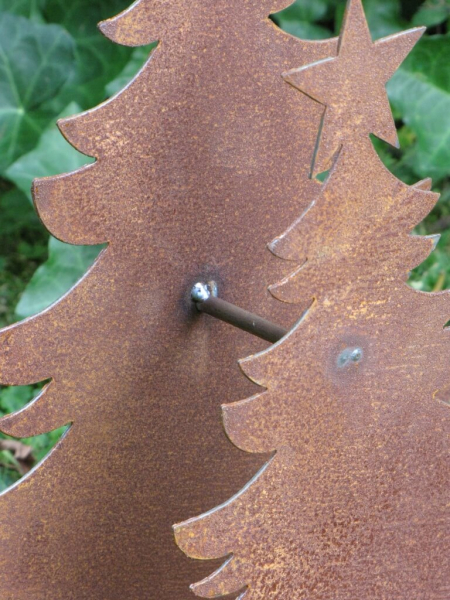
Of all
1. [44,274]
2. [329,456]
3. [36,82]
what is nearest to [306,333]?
[329,456]

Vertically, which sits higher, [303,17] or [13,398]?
[303,17]

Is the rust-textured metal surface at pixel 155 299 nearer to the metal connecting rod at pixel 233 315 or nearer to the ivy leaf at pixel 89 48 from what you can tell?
the metal connecting rod at pixel 233 315

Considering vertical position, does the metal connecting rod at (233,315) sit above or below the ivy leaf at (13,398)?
above

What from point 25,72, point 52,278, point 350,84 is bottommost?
point 52,278

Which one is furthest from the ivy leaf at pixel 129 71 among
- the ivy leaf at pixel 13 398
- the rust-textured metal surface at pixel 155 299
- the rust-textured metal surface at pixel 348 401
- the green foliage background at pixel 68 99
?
the rust-textured metal surface at pixel 348 401

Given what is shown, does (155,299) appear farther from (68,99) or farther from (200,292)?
(68,99)

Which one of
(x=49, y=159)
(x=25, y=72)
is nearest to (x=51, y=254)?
(x=49, y=159)
